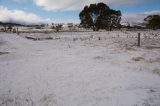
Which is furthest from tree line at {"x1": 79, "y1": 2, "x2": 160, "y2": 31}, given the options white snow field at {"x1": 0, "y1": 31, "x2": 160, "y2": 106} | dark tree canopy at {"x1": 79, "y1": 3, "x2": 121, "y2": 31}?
white snow field at {"x1": 0, "y1": 31, "x2": 160, "y2": 106}

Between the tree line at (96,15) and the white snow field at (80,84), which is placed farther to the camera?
the tree line at (96,15)

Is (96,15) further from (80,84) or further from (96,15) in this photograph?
(80,84)

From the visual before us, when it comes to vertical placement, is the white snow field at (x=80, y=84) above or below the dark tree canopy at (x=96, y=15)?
below

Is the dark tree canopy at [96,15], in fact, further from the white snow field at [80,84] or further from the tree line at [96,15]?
the white snow field at [80,84]

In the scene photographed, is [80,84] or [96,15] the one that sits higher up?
[96,15]

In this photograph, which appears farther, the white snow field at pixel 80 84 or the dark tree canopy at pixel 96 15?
the dark tree canopy at pixel 96 15

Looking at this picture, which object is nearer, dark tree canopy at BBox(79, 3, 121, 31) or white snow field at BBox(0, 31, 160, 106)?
white snow field at BBox(0, 31, 160, 106)

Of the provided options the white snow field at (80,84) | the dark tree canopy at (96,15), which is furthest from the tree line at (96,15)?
the white snow field at (80,84)

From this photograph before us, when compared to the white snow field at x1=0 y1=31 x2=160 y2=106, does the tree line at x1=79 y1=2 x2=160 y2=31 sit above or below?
above

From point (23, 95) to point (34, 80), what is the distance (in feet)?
5.07

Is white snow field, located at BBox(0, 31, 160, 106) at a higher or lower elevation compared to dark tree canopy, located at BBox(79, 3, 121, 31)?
lower

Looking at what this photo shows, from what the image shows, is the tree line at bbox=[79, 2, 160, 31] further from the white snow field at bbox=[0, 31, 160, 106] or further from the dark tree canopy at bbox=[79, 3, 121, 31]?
the white snow field at bbox=[0, 31, 160, 106]

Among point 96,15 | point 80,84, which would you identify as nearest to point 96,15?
point 96,15

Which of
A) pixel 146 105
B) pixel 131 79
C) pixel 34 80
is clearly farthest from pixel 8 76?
pixel 146 105
